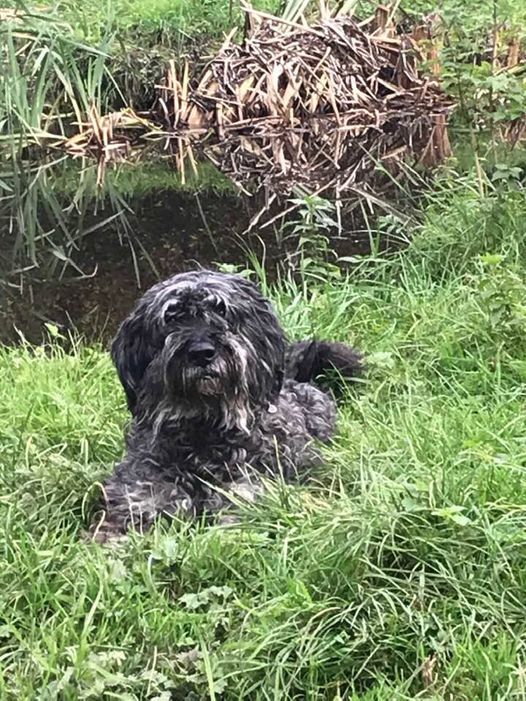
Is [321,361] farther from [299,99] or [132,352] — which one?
[299,99]

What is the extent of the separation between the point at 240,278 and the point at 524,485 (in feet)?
4.72

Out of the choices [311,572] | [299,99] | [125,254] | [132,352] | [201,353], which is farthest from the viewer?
[299,99]

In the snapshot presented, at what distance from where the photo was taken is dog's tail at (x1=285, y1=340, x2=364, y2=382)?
5172 mm

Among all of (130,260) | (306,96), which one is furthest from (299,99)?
(130,260)

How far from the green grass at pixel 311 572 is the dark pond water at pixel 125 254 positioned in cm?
227

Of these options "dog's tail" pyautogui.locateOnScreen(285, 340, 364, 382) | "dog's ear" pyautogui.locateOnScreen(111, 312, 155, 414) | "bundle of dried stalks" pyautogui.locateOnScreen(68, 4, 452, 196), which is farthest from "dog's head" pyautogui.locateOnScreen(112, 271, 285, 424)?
"bundle of dried stalks" pyautogui.locateOnScreen(68, 4, 452, 196)

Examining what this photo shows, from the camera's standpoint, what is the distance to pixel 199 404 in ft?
13.5

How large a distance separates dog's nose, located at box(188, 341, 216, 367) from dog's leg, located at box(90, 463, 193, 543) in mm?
531

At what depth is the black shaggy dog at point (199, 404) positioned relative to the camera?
13.2 feet

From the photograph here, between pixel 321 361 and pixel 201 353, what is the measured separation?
4.44 ft

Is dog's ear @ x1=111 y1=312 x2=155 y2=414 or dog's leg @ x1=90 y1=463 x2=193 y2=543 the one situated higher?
dog's ear @ x1=111 y1=312 x2=155 y2=414

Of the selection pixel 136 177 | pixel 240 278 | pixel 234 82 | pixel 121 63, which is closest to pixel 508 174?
pixel 240 278

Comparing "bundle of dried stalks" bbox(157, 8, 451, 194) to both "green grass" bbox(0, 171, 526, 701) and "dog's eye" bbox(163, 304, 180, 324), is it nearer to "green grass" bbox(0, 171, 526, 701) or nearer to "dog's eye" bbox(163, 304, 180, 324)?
"green grass" bbox(0, 171, 526, 701)

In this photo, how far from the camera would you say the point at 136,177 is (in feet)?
35.4
